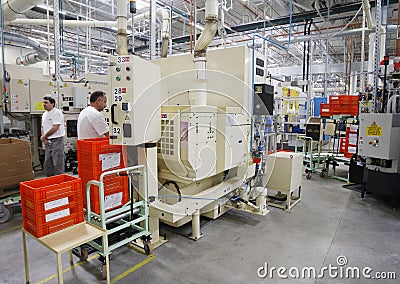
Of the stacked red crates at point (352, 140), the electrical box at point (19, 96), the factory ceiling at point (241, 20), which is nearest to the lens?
the electrical box at point (19, 96)

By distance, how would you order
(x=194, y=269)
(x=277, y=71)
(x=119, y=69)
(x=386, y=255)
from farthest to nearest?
(x=277, y=71), (x=386, y=255), (x=194, y=269), (x=119, y=69)

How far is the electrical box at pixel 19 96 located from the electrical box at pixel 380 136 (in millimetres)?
5653

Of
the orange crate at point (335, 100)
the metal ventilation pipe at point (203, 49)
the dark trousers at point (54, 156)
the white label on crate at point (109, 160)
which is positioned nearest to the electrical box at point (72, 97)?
the dark trousers at point (54, 156)

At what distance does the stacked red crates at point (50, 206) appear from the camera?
1.77m

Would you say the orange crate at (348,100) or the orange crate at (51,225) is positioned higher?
the orange crate at (348,100)

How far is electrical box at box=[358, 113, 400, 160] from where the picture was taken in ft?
12.3

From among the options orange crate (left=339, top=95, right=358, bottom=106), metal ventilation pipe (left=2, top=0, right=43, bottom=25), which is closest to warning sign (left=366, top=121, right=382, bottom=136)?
orange crate (left=339, top=95, right=358, bottom=106)

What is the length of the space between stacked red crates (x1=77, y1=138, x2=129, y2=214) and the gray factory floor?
0.58 metres

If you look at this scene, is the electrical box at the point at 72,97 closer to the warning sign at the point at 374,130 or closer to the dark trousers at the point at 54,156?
the dark trousers at the point at 54,156

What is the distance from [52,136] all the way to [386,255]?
4.45m

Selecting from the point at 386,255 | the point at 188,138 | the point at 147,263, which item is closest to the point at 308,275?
the point at 386,255

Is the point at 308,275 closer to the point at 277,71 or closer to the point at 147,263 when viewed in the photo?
the point at 147,263

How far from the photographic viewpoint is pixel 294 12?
6184 mm

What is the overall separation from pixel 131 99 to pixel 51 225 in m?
1.11
